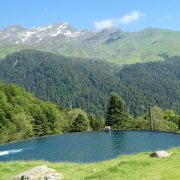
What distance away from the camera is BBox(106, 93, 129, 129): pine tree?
7831 cm

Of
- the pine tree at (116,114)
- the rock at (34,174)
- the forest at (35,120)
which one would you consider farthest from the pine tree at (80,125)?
the rock at (34,174)

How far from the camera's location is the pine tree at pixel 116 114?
78312 mm

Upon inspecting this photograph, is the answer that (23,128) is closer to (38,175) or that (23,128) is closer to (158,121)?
(38,175)

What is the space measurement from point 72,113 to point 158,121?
151 feet

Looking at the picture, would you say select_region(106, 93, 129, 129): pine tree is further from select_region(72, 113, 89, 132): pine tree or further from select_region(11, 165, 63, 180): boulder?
select_region(11, 165, 63, 180): boulder

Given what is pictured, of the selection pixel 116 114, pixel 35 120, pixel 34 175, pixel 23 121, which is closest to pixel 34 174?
pixel 34 175

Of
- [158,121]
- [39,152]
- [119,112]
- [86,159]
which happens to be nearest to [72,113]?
[119,112]

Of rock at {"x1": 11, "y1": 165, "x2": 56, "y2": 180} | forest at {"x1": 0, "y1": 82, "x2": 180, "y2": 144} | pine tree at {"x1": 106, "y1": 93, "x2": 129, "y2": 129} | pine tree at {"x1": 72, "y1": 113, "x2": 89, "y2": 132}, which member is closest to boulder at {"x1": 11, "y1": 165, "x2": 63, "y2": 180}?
rock at {"x1": 11, "y1": 165, "x2": 56, "y2": 180}

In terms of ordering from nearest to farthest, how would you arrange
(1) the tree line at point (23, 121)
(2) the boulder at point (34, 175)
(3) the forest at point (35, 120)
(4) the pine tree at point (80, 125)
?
(2) the boulder at point (34, 175), (1) the tree line at point (23, 121), (3) the forest at point (35, 120), (4) the pine tree at point (80, 125)

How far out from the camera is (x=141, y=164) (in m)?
16.4

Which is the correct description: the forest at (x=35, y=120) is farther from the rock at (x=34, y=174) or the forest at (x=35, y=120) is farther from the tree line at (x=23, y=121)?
the rock at (x=34, y=174)

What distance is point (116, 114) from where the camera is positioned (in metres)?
79.1

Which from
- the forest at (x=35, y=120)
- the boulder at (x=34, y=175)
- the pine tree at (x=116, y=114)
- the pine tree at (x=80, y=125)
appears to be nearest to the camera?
the boulder at (x=34, y=175)

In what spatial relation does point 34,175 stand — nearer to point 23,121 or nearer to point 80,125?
point 23,121
